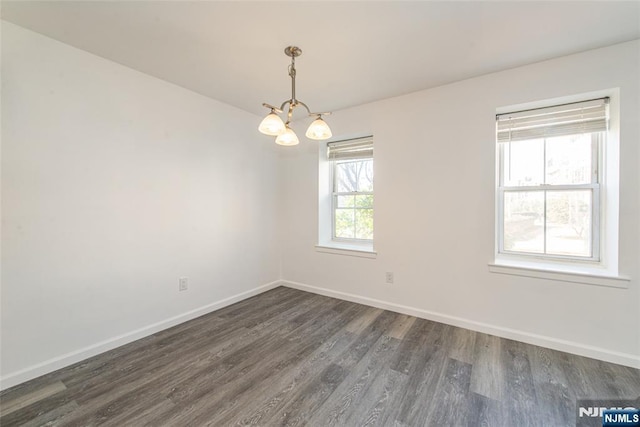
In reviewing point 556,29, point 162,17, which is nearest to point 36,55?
point 162,17

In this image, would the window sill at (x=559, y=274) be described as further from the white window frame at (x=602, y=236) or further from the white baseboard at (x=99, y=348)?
the white baseboard at (x=99, y=348)

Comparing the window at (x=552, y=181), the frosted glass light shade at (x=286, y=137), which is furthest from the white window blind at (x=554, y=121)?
the frosted glass light shade at (x=286, y=137)

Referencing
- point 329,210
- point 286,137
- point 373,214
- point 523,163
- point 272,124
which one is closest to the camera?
point 272,124

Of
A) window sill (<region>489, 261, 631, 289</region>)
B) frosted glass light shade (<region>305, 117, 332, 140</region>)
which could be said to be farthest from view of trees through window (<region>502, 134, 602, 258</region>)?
frosted glass light shade (<region>305, 117, 332, 140</region>)

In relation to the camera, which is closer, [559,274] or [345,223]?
[559,274]

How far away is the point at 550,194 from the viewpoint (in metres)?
2.35

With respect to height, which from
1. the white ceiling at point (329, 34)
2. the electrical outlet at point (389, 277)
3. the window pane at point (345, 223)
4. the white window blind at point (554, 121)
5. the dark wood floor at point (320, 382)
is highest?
the white ceiling at point (329, 34)

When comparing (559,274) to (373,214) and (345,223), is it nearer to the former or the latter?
(373,214)

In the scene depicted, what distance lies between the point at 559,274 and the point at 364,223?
1.98 m

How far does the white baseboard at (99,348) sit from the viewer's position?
5.80 feet

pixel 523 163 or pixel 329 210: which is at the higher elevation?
pixel 523 163

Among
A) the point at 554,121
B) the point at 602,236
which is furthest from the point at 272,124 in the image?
the point at 602,236

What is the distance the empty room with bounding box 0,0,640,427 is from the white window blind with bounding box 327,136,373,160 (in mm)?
233

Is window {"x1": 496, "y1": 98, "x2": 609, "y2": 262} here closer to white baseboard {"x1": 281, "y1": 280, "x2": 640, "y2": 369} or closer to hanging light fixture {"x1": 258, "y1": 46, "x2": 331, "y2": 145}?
white baseboard {"x1": 281, "y1": 280, "x2": 640, "y2": 369}
